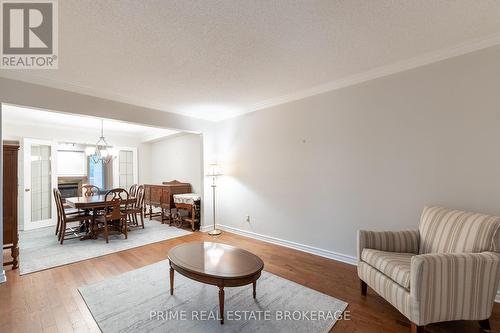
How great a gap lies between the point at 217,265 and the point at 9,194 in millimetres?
2948

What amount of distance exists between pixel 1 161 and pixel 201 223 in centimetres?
323

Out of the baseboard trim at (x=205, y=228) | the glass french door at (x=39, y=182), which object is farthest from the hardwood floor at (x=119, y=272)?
the glass french door at (x=39, y=182)

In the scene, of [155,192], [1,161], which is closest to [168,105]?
[1,161]

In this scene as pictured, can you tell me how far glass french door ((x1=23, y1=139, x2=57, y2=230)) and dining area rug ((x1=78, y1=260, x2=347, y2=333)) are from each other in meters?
4.13

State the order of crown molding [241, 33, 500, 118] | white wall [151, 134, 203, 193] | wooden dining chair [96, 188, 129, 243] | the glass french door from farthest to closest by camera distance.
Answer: white wall [151, 134, 203, 193] < the glass french door < wooden dining chair [96, 188, 129, 243] < crown molding [241, 33, 500, 118]

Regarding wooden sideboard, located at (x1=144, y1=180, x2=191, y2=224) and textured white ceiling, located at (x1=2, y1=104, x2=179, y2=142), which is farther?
wooden sideboard, located at (x1=144, y1=180, x2=191, y2=224)

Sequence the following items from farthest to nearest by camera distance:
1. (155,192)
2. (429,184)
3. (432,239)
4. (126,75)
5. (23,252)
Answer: (155,192), (23,252), (126,75), (429,184), (432,239)

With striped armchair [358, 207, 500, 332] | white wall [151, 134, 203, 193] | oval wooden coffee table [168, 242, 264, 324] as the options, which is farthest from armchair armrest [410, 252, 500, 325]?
white wall [151, 134, 203, 193]

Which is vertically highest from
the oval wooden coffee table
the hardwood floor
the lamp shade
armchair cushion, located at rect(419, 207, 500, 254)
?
the lamp shade

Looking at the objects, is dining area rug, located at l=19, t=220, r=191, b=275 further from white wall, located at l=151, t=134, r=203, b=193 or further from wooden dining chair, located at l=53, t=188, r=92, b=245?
white wall, located at l=151, t=134, r=203, b=193

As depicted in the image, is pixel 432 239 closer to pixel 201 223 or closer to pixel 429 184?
pixel 429 184

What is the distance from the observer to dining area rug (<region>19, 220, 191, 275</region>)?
10.4 feet

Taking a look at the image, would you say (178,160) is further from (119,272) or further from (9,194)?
(119,272)

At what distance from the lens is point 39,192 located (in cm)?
531
